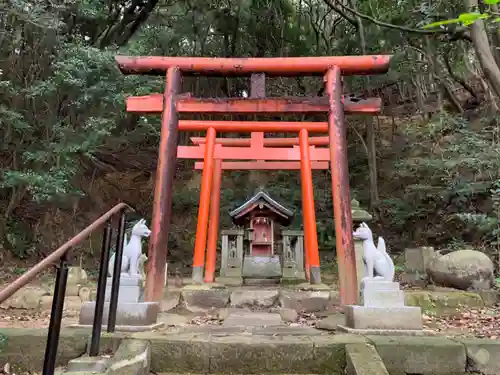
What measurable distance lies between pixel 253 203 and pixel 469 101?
481 inches

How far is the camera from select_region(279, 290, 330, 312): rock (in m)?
6.21

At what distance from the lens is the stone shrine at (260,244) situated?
9.09 meters

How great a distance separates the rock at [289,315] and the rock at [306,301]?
12.2 inches

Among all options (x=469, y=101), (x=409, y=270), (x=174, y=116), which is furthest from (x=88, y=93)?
(x=469, y=101)

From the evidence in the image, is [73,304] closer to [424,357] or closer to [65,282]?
[65,282]

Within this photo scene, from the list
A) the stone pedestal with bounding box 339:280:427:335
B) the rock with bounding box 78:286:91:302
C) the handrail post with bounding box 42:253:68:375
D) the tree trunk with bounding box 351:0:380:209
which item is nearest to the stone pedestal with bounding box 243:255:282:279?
the rock with bounding box 78:286:91:302

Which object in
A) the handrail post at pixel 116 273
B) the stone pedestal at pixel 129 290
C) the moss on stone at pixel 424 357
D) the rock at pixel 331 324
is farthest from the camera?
the rock at pixel 331 324

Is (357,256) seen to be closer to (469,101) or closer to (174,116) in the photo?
(174,116)

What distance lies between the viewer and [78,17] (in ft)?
35.2

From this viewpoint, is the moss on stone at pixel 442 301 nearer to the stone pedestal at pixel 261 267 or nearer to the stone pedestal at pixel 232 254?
the stone pedestal at pixel 261 267

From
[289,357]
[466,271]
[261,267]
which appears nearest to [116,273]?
[289,357]

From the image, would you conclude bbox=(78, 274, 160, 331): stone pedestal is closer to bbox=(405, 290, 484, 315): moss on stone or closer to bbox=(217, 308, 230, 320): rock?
bbox=(217, 308, 230, 320): rock

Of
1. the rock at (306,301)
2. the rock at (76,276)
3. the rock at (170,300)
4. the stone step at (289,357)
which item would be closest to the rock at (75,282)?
the rock at (76,276)

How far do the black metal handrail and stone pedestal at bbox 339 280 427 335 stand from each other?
222 cm
